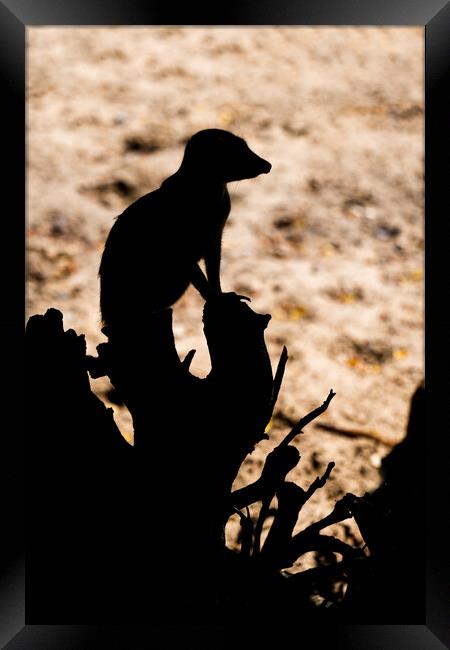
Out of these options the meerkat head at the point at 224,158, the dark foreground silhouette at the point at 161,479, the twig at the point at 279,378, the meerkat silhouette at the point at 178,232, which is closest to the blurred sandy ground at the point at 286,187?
the dark foreground silhouette at the point at 161,479

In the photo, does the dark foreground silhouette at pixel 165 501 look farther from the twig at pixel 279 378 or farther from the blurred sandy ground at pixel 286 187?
the blurred sandy ground at pixel 286 187

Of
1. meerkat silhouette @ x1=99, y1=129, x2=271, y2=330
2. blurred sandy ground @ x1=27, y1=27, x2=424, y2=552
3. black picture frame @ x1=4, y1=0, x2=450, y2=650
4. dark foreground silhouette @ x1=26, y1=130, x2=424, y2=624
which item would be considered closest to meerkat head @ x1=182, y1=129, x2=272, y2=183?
meerkat silhouette @ x1=99, y1=129, x2=271, y2=330

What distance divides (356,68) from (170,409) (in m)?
5.24

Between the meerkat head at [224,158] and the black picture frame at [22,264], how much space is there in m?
0.32

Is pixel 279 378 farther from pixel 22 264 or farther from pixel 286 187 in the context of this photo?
pixel 286 187

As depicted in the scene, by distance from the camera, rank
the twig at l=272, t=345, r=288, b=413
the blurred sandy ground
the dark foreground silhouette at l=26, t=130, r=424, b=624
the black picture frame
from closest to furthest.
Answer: the black picture frame < the dark foreground silhouette at l=26, t=130, r=424, b=624 < the twig at l=272, t=345, r=288, b=413 < the blurred sandy ground

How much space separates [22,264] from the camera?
200 cm

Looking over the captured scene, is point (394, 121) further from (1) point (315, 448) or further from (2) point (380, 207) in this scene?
(1) point (315, 448)

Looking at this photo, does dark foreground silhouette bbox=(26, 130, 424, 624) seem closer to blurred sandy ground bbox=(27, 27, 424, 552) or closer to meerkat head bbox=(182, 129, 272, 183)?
meerkat head bbox=(182, 129, 272, 183)

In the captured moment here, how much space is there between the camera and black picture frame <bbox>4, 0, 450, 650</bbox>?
6.31ft

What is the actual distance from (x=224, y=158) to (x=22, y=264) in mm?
658

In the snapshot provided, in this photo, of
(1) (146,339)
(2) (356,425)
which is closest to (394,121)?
(2) (356,425)

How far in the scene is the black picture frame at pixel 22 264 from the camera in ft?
6.31

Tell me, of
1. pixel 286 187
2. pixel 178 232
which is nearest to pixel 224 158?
pixel 178 232
